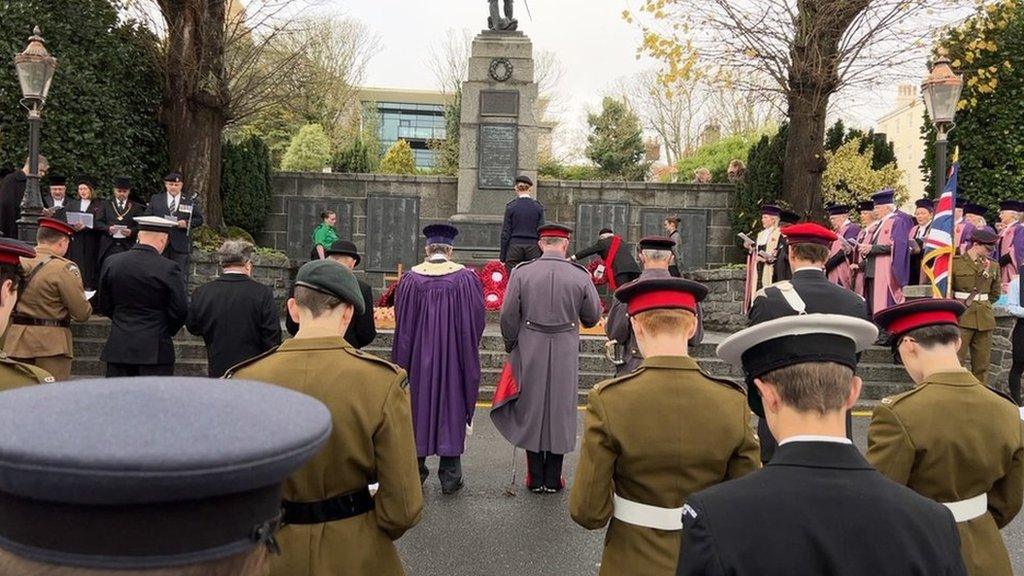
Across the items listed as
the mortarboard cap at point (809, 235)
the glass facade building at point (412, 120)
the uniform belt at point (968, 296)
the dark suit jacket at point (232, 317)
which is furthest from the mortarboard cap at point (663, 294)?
the glass facade building at point (412, 120)

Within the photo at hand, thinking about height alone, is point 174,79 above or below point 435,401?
above

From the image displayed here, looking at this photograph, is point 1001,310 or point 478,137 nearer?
point 1001,310

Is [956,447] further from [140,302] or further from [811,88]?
[811,88]

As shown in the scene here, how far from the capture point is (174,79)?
633 inches

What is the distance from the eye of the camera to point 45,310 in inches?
253

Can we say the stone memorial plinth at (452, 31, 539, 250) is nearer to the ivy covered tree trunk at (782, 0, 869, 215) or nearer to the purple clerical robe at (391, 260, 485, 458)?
the ivy covered tree trunk at (782, 0, 869, 215)

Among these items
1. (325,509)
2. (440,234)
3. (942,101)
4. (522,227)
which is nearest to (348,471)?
(325,509)

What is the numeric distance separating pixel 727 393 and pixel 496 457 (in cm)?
484

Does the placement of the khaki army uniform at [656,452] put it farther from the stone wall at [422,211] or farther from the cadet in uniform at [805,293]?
the stone wall at [422,211]

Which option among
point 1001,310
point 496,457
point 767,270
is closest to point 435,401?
point 496,457

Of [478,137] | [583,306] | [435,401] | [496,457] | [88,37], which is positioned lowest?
[496,457]

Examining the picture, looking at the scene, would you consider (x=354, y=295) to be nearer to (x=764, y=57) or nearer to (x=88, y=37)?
(x=88, y=37)

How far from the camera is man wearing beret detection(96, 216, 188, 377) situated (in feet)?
22.2

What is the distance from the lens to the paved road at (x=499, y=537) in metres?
5.02
